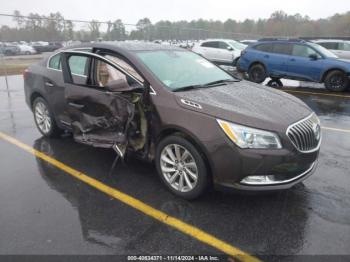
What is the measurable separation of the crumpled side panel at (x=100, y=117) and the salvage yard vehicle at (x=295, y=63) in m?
8.77

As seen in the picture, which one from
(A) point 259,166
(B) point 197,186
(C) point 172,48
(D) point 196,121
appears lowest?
(B) point 197,186

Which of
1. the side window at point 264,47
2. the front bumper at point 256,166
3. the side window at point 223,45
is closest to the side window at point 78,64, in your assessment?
the front bumper at point 256,166

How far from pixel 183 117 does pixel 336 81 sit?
891 cm

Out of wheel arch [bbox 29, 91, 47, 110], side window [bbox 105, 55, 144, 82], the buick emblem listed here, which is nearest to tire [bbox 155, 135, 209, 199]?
side window [bbox 105, 55, 144, 82]

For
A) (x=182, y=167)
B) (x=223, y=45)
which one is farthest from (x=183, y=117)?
(x=223, y=45)

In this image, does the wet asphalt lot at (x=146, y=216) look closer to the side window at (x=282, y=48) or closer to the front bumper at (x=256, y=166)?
the front bumper at (x=256, y=166)

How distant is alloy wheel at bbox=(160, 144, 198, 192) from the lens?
3.54 m

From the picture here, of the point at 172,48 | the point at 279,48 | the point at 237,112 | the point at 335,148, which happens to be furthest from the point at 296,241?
the point at 279,48

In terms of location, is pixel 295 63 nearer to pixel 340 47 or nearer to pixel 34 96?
pixel 340 47

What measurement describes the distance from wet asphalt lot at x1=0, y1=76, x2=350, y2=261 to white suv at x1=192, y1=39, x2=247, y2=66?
12574 millimetres

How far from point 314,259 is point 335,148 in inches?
118

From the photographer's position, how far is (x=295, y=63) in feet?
37.1

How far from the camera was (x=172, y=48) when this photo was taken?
4.90m

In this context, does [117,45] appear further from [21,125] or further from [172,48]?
[21,125]
